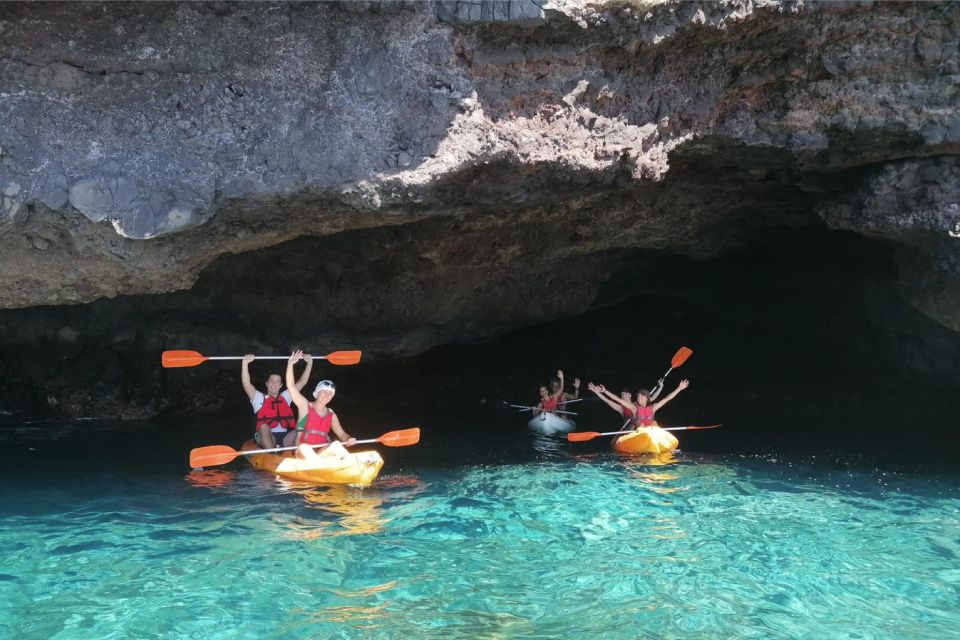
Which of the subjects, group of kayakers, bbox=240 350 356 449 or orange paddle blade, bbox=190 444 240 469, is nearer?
orange paddle blade, bbox=190 444 240 469

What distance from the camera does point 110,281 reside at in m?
6.62

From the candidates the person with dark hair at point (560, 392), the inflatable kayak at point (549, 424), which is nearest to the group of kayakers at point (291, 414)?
the inflatable kayak at point (549, 424)

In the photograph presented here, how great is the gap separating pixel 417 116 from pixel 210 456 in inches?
140

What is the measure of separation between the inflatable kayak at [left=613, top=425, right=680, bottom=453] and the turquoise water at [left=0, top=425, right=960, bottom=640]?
0.64m

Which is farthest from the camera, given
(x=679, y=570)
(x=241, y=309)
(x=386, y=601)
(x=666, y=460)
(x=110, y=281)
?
(x=241, y=309)

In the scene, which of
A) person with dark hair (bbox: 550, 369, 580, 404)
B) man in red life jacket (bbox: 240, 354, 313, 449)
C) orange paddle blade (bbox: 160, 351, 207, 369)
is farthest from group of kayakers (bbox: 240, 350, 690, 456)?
person with dark hair (bbox: 550, 369, 580, 404)

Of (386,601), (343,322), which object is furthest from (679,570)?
(343,322)

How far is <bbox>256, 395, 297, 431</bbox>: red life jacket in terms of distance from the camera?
27.9 ft

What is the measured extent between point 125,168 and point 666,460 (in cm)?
593

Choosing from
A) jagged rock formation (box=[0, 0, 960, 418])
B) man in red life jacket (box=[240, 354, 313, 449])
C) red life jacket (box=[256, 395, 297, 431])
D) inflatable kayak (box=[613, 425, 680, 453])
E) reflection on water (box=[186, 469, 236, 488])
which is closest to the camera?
jagged rock formation (box=[0, 0, 960, 418])

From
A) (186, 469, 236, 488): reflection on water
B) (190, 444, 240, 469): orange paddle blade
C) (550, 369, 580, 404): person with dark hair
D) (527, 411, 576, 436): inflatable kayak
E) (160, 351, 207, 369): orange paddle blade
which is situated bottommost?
(186, 469, 236, 488): reflection on water

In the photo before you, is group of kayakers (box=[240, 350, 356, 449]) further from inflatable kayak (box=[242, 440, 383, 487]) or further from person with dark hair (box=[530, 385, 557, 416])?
person with dark hair (box=[530, 385, 557, 416])

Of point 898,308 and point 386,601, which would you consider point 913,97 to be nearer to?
point 898,308

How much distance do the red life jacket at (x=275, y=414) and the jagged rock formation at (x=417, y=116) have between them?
195 cm
